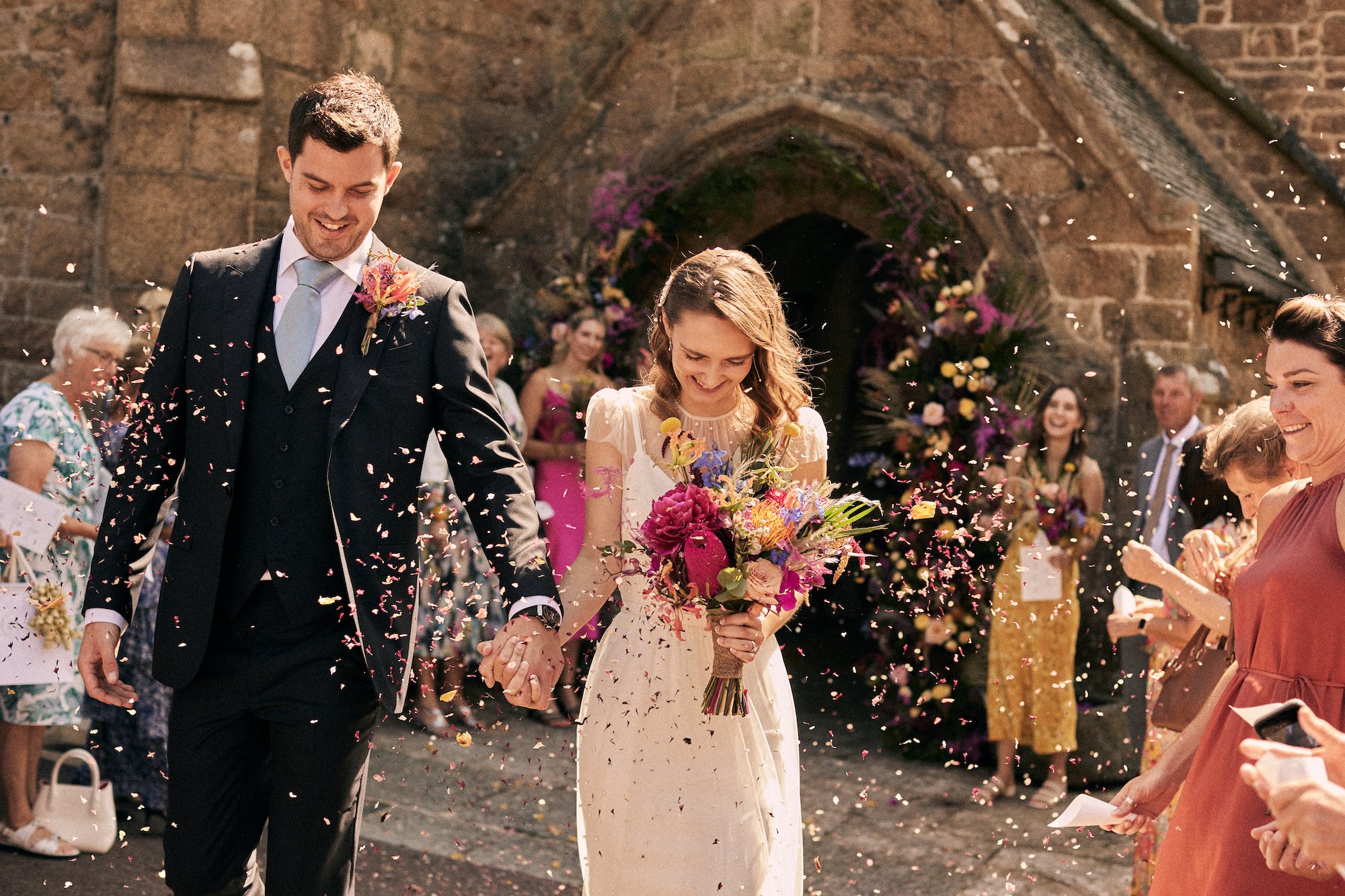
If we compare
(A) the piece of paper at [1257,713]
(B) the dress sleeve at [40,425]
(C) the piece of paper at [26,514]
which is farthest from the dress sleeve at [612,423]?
(B) the dress sleeve at [40,425]

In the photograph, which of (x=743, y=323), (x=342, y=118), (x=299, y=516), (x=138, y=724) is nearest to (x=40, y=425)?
(x=138, y=724)

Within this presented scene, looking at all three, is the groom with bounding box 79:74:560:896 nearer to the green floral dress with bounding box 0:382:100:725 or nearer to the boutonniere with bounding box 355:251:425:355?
the boutonniere with bounding box 355:251:425:355

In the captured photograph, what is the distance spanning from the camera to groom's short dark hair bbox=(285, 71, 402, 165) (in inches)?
114

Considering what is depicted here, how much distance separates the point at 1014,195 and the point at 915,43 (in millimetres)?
1131

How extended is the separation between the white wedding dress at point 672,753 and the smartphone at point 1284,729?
1.30 metres

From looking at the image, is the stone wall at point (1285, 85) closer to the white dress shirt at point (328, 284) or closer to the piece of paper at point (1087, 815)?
the piece of paper at point (1087, 815)

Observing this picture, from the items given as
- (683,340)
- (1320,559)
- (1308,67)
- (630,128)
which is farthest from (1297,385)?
(1308,67)

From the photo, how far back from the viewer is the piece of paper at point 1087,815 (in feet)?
8.48

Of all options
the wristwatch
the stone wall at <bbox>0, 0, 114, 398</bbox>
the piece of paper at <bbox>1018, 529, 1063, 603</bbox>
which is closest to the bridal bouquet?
the wristwatch

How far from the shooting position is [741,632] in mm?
2926

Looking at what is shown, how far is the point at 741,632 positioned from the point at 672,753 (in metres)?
0.40

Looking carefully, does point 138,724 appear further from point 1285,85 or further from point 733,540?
point 1285,85

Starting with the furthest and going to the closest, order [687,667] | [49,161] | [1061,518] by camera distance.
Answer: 1. [49,161]
2. [1061,518]
3. [687,667]

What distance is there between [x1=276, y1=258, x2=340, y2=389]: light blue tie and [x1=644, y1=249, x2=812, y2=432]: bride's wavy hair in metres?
0.82
